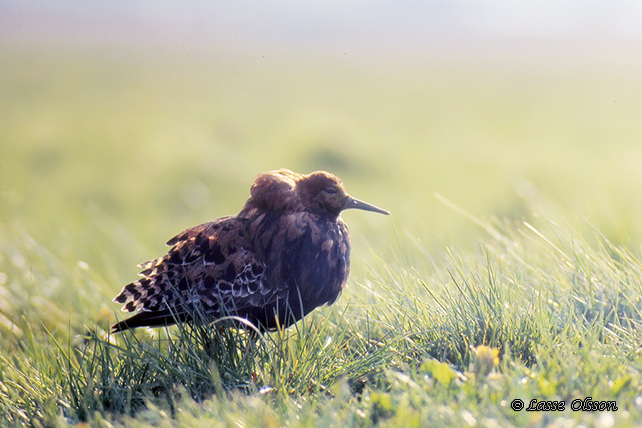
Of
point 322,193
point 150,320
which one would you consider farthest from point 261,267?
point 150,320

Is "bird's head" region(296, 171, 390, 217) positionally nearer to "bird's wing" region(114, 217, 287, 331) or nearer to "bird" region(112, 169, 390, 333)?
"bird" region(112, 169, 390, 333)

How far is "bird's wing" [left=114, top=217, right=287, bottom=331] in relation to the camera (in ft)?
12.5

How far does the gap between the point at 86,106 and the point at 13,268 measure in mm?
20650

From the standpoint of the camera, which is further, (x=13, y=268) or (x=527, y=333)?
(x=13, y=268)

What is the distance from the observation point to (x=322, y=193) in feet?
13.2

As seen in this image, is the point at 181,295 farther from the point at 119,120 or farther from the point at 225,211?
the point at 119,120

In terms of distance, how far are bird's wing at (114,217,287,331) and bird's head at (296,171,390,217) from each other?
44 cm

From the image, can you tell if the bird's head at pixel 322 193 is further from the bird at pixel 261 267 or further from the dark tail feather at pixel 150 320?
the dark tail feather at pixel 150 320

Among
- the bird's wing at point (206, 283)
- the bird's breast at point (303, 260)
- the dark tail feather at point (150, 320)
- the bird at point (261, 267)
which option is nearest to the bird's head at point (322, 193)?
the bird at point (261, 267)

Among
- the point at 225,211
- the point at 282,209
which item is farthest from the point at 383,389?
the point at 225,211

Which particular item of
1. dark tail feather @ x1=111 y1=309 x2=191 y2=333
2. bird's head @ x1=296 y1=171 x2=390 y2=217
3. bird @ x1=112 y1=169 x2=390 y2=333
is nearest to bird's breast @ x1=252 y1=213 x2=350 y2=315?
bird @ x1=112 y1=169 x2=390 y2=333

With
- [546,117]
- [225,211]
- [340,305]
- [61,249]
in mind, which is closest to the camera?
[340,305]

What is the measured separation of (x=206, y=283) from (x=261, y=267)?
1.20ft

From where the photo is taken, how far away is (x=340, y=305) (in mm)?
4496
